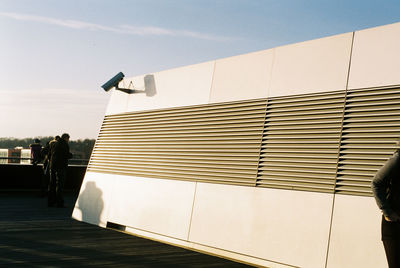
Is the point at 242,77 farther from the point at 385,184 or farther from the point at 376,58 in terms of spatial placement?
the point at 385,184

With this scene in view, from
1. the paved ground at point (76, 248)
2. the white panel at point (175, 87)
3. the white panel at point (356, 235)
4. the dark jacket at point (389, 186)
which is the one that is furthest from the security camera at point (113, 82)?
the dark jacket at point (389, 186)

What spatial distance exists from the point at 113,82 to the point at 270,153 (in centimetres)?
502

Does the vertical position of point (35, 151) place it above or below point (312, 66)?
below

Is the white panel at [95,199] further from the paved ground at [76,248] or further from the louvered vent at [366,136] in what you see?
the louvered vent at [366,136]

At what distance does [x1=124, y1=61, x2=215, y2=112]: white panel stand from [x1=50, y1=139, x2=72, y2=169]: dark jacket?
2.90m

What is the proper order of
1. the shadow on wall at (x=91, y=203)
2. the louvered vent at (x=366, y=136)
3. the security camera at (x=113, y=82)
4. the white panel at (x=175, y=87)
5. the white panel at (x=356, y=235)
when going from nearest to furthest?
the white panel at (x=356, y=235) < the louvered vent at (x=366, y=136) < the white panel at (x=175, y=87) < the shadow on wall at (x=91, y=203) < the security camera at (x=113, y=82)

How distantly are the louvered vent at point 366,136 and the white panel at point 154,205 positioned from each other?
311 cm

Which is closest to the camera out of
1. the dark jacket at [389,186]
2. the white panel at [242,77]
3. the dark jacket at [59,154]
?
the dark jacket at [389,186]

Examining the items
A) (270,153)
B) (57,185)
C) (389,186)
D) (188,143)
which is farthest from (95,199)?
(389,186)

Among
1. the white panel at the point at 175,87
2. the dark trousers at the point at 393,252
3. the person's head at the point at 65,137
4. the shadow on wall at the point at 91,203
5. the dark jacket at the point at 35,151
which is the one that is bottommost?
the shadow on wall at the point at 91,203

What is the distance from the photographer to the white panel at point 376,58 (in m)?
6.51

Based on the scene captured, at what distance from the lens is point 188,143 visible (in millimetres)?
9695

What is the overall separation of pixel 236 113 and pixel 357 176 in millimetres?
2608

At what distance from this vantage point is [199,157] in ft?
30.7
